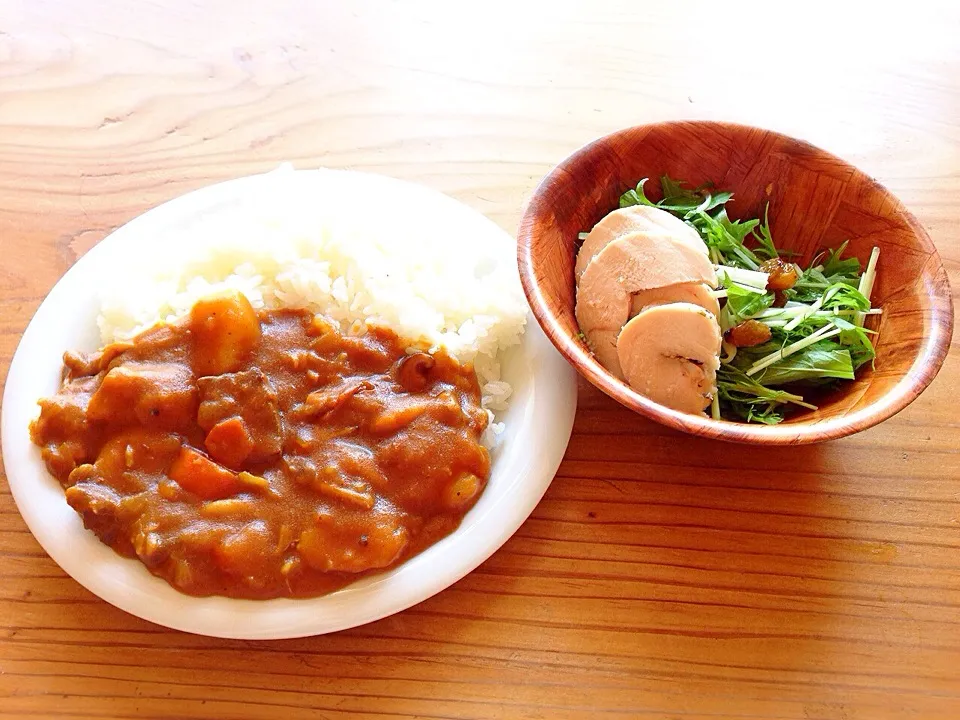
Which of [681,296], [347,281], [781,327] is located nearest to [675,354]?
[681,296]

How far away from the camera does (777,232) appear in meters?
2.62

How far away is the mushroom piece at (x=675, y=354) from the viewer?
2164 mm

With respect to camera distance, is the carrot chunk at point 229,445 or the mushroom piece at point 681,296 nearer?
the carrot chunk at point 229,445

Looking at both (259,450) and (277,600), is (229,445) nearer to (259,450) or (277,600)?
(259,450)

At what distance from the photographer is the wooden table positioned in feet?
6.79

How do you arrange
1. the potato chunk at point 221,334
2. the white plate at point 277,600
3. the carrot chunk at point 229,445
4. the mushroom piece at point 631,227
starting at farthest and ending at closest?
the mushroom piece at point 631,227 < the potato chunk at point 221,334 < the carrot chunk at point 229,445 < the white plate at point 277,600

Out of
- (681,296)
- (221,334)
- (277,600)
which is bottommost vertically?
(277,600)

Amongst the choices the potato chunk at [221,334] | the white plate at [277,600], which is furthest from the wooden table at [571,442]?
the potato chunk at [221,334]

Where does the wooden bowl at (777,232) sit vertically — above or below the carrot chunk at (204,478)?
above

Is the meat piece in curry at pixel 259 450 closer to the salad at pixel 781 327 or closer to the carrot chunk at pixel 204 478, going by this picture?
the carrot chunk at pixel 204 478

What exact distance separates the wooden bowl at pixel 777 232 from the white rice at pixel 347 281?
0.25m

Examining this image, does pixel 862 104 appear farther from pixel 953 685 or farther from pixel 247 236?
pixel 247 236

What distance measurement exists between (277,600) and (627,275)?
129cm

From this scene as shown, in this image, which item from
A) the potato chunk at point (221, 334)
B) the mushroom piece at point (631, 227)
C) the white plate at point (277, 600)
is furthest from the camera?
the mushroom piece at point (631, 227)
